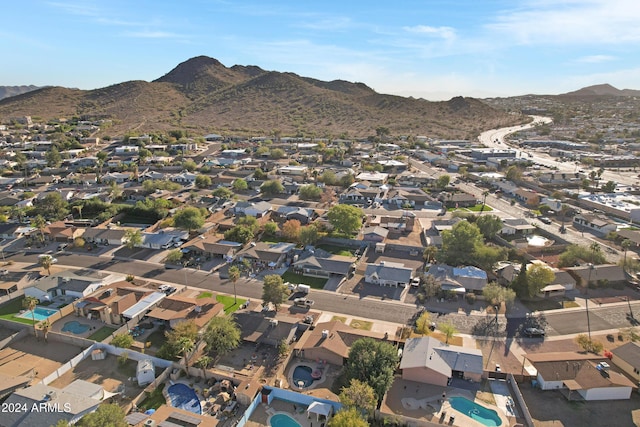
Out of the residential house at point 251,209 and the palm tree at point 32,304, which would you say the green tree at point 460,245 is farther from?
the palm tree at point 32,304

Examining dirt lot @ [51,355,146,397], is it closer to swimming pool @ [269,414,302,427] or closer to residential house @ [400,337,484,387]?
swimming pool @ [269,414,302,427]

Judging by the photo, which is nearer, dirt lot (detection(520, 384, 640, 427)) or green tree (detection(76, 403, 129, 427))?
green tree (detection(76, 403, 129, 427))

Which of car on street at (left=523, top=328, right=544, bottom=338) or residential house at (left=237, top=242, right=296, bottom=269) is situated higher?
residential house at (left=237, top=242, right=296, bottom=269)

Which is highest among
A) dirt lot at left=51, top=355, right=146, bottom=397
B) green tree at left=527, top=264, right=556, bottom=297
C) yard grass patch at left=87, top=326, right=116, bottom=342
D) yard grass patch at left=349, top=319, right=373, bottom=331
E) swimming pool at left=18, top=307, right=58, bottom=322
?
green tree at left=527, top=264, right=556, bottom=297

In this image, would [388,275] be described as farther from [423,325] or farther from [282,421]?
[282,421]

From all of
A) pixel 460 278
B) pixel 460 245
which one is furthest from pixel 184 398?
pixel 460 245

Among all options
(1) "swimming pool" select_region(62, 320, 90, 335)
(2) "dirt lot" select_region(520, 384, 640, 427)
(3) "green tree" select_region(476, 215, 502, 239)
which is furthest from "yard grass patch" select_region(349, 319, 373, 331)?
(3) "green tree" select_region(476, 215, 502, 239)

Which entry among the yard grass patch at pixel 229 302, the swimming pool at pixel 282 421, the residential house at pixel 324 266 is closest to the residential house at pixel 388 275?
the residential house at pixel 324 266

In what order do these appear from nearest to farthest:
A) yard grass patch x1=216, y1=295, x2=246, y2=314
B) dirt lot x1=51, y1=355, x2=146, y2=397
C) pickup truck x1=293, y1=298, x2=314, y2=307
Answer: dirt lot x1=51, y1=355, x2=146, y2=397
yard grass patch x1=216, y1=295, x2=246, y2=314
pickup truck x1=293, y1=298, x2=314, y2=307
